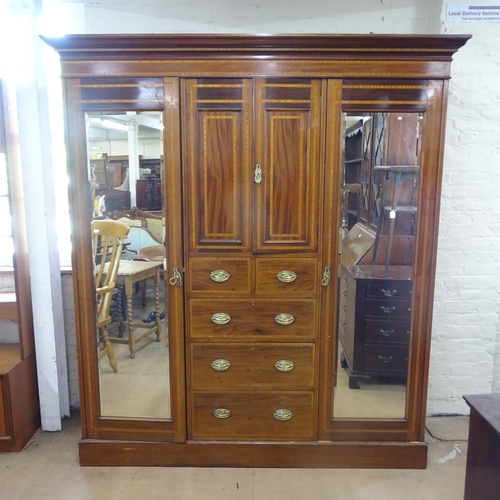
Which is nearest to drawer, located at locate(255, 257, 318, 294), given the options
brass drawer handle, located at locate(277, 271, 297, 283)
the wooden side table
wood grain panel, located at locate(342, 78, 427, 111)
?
brass drawer handle, located at locate(277, 271, 297, 283)

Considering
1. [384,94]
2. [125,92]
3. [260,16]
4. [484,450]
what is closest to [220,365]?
[484,450]

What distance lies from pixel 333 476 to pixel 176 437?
0.79m

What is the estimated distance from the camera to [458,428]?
242cm

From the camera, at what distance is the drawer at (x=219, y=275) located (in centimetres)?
196

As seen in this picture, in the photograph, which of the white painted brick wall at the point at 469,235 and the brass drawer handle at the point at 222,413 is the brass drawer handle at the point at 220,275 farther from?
the white painted brick wall at the point at 469,235

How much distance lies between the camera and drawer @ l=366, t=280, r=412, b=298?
2020 mm

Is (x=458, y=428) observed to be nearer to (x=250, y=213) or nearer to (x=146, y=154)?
(x=250, y=213)

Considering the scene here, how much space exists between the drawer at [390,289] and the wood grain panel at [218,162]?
0.65 meters

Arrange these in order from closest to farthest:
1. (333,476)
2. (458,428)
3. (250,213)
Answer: (250,213)
(333,476)
(458,428)

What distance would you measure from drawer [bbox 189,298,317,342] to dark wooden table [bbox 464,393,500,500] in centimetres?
79

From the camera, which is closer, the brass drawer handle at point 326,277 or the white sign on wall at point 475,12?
the brass drawer handle at point 326,277

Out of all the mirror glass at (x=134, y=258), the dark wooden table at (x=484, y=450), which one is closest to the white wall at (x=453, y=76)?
the mirror glass at (x=134, y=258)

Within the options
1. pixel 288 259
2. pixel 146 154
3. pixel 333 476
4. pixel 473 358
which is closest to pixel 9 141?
pixel 146 154

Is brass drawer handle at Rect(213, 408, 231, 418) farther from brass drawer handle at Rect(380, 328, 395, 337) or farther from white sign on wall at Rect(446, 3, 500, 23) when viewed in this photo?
white sign on wall at Rect(446, 3, 500, 23)
